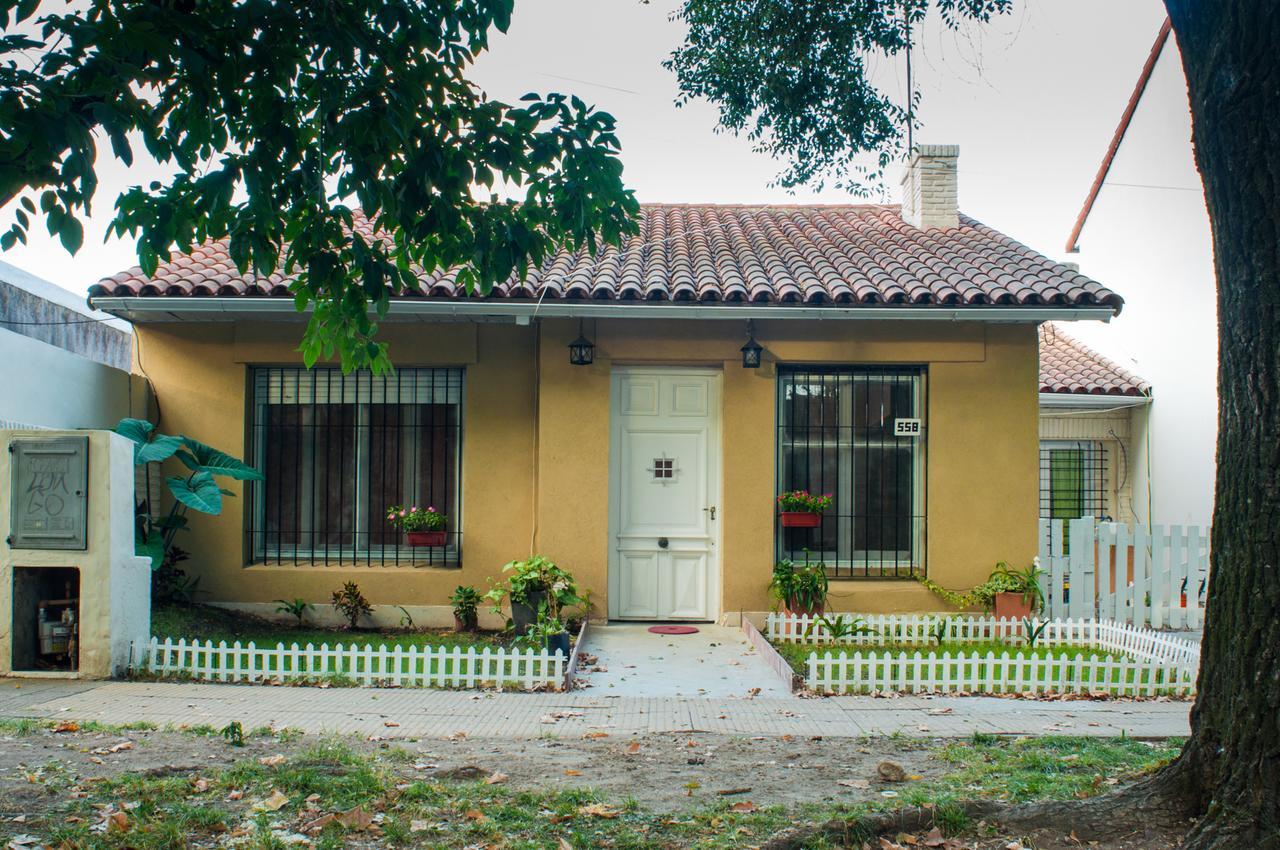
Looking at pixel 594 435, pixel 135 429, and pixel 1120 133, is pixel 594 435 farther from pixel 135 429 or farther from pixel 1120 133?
pixel 1120 133

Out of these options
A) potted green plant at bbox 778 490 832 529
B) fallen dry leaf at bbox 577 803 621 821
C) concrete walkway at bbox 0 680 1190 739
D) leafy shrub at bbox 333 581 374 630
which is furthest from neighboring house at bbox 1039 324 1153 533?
fallen dry leaf at bbox 577 803 621 821

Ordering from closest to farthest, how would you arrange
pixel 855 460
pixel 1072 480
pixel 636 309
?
pixel 636 309 < pixel 855 460 < pixel 1072 480

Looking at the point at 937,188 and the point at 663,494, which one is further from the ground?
the point at 937,188

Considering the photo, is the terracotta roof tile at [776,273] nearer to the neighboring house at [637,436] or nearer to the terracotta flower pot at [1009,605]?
the neighboring house at [637,436]

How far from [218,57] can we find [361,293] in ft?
5.99

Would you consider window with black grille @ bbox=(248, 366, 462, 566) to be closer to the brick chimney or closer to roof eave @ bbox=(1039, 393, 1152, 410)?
the brick chimney

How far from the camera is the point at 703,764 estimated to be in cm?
572

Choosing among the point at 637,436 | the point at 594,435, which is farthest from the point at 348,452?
the point at 637,436

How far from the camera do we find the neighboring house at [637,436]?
10.2 metres

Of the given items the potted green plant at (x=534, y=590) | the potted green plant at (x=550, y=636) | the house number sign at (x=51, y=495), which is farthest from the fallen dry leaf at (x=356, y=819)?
the potted green plant at (x=534, y=590)

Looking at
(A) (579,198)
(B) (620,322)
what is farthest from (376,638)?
(A) (579,198)

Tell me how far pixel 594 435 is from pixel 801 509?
2122 millimetres

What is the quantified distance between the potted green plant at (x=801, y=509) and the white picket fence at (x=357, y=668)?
3003 millimetres

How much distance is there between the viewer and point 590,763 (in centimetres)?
573
